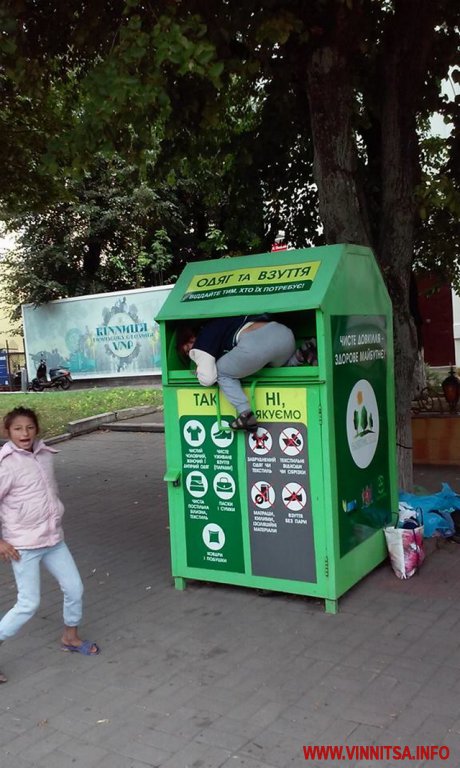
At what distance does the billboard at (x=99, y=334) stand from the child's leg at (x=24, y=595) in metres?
16.4

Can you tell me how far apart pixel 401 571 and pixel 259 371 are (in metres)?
1.63

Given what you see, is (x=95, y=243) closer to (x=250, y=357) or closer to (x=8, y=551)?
(x=250, y=357)

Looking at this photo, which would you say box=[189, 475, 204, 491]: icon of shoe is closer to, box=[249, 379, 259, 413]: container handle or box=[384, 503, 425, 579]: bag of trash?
box=[249, 379, 259, 413]: container handle

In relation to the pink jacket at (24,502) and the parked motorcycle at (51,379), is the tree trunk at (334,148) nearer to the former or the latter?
the pink jacket at (24,502)

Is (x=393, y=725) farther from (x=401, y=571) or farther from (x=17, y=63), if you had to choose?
(x=17, y=63)

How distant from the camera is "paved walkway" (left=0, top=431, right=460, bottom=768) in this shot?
113 inches

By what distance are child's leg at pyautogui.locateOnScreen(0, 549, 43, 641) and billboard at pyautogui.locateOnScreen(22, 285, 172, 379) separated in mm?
16433

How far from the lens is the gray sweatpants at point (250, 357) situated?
404 centimetres

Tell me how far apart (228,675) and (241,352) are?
172 centimetres

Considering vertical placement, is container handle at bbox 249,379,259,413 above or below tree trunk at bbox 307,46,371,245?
below

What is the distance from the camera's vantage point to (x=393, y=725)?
290 cm

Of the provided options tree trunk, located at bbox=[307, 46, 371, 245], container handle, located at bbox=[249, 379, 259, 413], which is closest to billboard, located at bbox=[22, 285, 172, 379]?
tree trunk, located at bbox=[307, 46, 371, 245]

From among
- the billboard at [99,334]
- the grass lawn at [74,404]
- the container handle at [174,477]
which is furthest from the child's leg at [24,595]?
the billboard at [99,334]

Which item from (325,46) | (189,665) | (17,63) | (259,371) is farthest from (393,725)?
(17,63)
